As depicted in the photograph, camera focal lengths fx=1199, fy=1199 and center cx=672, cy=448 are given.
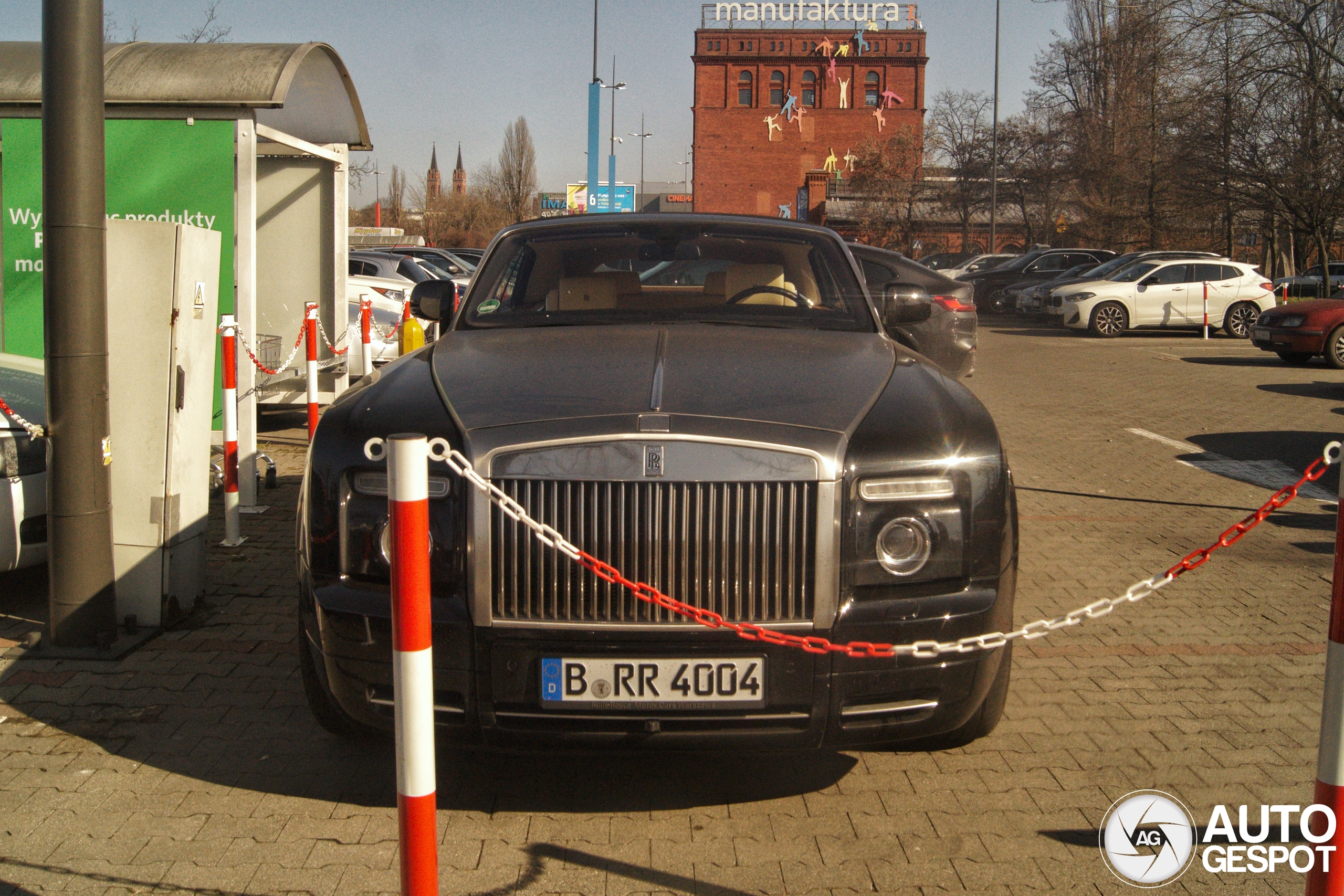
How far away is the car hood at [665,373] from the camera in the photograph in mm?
3273

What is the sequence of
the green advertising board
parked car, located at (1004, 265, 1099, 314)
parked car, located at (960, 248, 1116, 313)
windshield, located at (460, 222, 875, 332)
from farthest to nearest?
parked car, located at (960, 248, 1116, 313)
parked car, located at (1004, 265, 1099, 314)
the green advertising board
windshield, located at (460, 222, 875, 332)

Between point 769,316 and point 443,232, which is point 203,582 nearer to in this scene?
point 769,316

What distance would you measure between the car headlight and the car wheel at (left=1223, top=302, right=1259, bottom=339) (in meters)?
24.1

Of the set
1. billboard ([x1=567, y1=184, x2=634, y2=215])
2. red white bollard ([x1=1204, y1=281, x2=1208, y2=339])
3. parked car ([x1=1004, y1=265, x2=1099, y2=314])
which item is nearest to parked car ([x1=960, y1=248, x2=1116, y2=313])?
parked car ([x1=1004, y1=265, x2=1099, y2=314])

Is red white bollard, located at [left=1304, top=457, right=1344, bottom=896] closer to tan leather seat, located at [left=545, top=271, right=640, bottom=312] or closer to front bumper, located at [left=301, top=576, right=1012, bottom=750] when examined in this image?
front bumper, located at [left=301, top=576, right=1012, bottom=750]

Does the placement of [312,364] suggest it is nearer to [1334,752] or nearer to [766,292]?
[766,292]

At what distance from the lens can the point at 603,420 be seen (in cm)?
317

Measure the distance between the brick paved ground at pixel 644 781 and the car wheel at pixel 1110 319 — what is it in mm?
19753

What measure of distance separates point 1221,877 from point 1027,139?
43.8m

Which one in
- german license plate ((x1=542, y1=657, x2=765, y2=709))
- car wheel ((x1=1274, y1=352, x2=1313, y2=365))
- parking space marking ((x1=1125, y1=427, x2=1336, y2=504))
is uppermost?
car wheel ((x1=1274, y1=352, x2=1313, y2=365))

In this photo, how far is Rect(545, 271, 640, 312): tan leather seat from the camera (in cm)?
483

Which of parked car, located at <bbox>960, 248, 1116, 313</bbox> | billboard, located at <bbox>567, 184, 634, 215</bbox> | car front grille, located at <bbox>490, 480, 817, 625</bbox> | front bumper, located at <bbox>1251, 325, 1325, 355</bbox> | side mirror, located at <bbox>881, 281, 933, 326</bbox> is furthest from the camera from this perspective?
billboard, located at <bbox>567, 184, 634, 215</bbox>

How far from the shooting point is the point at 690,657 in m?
3.13

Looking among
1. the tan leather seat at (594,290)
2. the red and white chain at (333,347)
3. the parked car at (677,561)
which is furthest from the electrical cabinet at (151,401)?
the red and white chain at (333,347)
